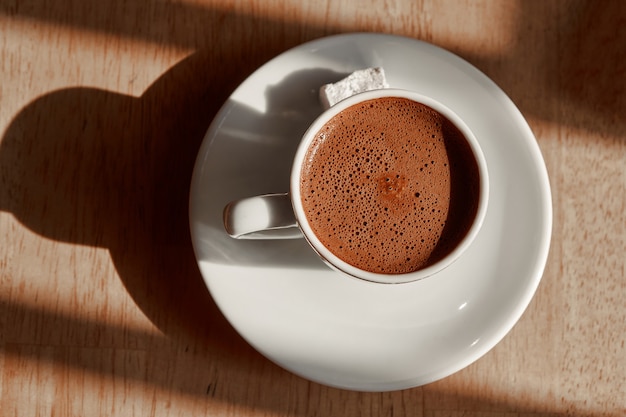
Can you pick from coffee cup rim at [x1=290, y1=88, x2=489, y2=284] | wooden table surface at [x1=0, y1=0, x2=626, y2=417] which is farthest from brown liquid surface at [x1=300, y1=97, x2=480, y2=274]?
wooden table surface at [x1=0, y1=0, x2=626, y2=417]

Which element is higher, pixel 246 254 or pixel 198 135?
pixel 198 135

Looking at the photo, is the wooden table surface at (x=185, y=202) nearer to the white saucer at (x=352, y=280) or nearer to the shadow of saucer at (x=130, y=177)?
the shadow of saucer at (x=130, y=177)

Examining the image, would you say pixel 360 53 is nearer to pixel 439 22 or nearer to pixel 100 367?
pixel 439 22

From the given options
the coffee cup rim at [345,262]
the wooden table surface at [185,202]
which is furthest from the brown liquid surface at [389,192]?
A: the wooden table surface at [185,202]

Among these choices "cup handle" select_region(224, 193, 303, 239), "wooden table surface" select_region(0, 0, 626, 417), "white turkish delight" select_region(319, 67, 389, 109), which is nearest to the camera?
"cup handle" select_region(224, 193, 303, 239)

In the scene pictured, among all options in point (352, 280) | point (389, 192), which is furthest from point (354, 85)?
point (352, 280)

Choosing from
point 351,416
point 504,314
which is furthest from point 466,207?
point 351,416

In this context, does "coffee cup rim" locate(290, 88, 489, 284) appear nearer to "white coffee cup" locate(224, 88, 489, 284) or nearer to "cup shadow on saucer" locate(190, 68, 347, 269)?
"white coffee cup" locate(224, 88, 489, 284)
